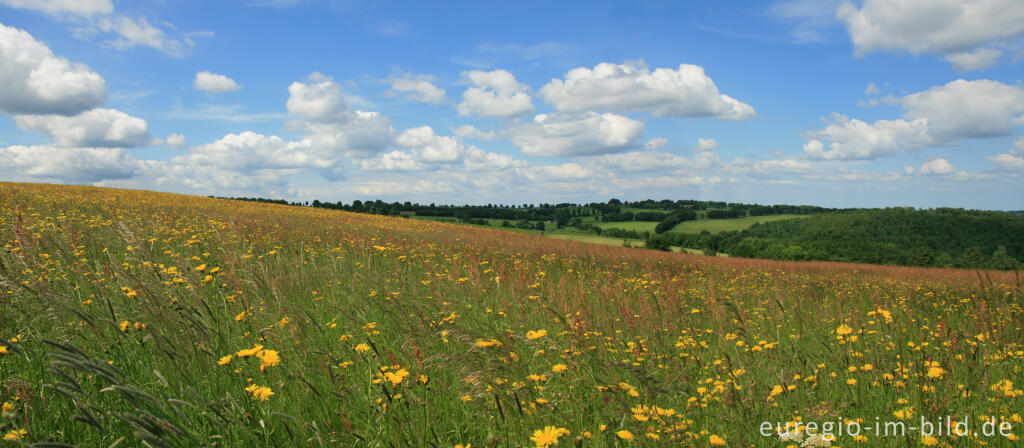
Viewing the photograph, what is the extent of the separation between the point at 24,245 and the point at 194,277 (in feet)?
6.27

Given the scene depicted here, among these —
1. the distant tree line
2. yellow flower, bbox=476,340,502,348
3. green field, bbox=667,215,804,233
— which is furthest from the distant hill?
yellow flower, bbox=476,340,502,348

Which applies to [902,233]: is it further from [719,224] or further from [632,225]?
[632,225]

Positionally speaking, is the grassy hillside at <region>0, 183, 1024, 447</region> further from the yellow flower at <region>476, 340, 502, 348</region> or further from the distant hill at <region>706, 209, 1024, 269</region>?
the distant hill at <region>706, 209, 1024, 269</region>

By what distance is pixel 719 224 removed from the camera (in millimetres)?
88312

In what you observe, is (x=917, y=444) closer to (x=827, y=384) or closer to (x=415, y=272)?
(x=827, y=384)

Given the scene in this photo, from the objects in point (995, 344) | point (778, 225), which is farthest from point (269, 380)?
point (778, 225)

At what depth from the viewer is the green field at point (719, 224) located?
80125mm

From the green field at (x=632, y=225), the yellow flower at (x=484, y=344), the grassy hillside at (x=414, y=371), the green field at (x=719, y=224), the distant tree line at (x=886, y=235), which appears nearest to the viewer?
the grassy hillside at (x=414, y=371)

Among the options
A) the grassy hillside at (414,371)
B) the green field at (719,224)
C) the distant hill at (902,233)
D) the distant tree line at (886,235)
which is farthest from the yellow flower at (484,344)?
the green field at (719,224)

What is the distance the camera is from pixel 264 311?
4.15 m

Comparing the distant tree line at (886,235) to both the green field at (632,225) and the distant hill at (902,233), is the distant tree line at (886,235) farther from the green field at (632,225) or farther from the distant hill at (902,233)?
the green field at (632,225)

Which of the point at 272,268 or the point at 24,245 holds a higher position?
the point at 24,245

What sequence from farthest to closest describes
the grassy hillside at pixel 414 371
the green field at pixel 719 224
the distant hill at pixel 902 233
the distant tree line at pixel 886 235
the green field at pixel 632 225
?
the green field at pixel 719 224
the green field at pixel 632 225
the distant hill at pixel 902 233
the distant tree line at pixel 886 235
the grassy hillside at pixel 414 371

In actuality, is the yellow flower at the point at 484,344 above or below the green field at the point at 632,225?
above
